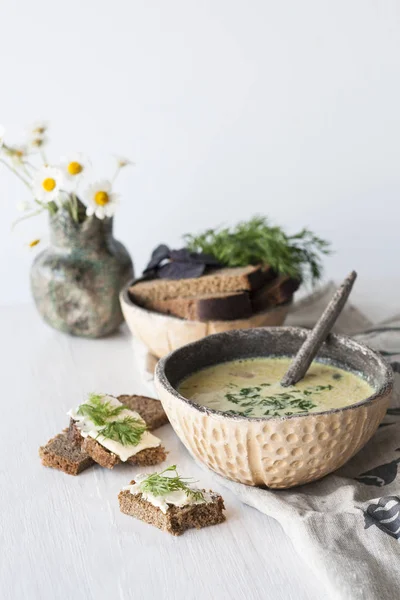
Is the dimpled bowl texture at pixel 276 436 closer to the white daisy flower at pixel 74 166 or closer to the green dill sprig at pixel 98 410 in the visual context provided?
the green dill sprig at pixel 98 410

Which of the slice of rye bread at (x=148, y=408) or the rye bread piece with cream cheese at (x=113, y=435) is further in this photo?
the slice of rye bread at (x=148, y=408)

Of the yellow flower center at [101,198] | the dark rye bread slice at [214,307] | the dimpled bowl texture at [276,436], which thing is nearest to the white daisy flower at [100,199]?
the yellow flower center at [101,198]

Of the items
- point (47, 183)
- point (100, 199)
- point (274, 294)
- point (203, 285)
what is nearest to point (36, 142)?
point (47, 183)

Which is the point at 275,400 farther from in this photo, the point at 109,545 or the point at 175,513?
the point at 109,545

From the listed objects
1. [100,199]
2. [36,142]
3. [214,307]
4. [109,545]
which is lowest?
[109,545]

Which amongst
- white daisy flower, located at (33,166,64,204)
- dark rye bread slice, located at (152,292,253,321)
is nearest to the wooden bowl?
dark rye bread slice, located at (152,292,253,321)

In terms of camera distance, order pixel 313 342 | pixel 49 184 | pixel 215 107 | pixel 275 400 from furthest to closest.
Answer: pixel 215 107
pixel 49 184
pixel 313 342
pixel 275 400
